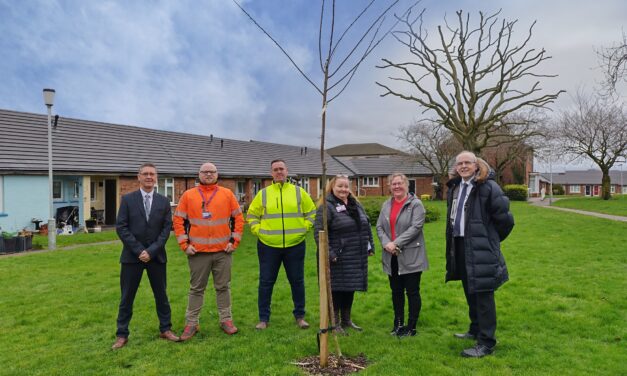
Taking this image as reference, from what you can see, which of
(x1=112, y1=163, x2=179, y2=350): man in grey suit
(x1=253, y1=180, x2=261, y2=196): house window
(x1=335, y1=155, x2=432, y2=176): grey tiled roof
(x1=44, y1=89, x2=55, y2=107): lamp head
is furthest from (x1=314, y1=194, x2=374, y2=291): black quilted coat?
(x1=335, y1=155, x2=432, y2=176): grey tiled roof

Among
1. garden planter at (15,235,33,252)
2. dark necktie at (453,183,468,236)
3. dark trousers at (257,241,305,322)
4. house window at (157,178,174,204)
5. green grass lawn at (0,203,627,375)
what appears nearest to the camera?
green grass lawn at (0,203,627,375)

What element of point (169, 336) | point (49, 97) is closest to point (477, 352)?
point (169, 336)

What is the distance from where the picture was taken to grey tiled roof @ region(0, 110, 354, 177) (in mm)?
16984

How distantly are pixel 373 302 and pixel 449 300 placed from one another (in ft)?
3.67

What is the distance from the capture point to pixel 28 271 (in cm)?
930

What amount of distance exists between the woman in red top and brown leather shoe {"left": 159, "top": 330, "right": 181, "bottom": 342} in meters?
2.50

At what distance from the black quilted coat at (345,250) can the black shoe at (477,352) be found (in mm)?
1231

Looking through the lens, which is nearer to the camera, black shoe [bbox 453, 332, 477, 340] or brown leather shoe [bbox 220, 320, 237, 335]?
black shoe [bbox 453, 332, 477, 340]

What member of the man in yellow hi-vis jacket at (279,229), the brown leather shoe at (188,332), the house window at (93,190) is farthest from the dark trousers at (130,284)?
the house window at (93,190)

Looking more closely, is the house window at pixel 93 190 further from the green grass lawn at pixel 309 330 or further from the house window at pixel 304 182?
the house window at pixel 304 182

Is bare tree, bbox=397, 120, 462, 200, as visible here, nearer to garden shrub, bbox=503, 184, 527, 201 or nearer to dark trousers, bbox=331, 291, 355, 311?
garden shrub, bbox=503, 184, 527, 201

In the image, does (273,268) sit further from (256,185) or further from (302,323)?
(256,185)

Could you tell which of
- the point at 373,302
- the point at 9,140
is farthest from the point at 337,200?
the point at 9,140

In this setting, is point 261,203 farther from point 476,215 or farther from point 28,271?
point 28,271
